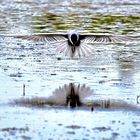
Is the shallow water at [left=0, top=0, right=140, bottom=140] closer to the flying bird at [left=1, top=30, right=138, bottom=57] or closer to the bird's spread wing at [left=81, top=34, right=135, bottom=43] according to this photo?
the flying bird at [left=1, top=30, right=138, bottom=57]

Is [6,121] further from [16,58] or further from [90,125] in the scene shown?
[16,58]

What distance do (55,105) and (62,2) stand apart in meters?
21.8

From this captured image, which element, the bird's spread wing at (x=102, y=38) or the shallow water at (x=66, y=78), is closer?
the shallow water at (x=66, y=78)

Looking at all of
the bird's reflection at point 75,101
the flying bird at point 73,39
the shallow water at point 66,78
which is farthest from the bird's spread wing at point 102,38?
the bird's reflection at point 75,101

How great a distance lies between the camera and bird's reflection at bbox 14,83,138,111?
10.4 m

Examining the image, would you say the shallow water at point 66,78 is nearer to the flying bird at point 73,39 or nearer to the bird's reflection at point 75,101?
the bird's reflection at point 75,101

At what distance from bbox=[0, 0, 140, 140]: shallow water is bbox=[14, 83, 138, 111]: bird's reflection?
139 millimetres

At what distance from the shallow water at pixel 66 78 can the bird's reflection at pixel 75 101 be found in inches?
5.5

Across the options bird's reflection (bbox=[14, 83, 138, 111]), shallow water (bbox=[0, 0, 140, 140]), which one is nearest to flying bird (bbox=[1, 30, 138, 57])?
shallow water (bbox=[0, 0, 140, 140])

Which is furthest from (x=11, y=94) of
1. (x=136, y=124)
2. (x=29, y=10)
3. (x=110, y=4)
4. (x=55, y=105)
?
(x=110, y=4)

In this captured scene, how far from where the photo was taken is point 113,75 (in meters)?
12.9

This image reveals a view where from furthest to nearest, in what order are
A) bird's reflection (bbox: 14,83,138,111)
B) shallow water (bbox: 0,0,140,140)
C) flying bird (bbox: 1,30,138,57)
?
flying bird (bbox: 1,30,138,57) → bird's reflection (bbox: 14,83,138,111) → shallow water (bbox: 0,0,140,140)

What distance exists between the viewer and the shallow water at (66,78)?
9.02 metres

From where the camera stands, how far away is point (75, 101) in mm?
10922
